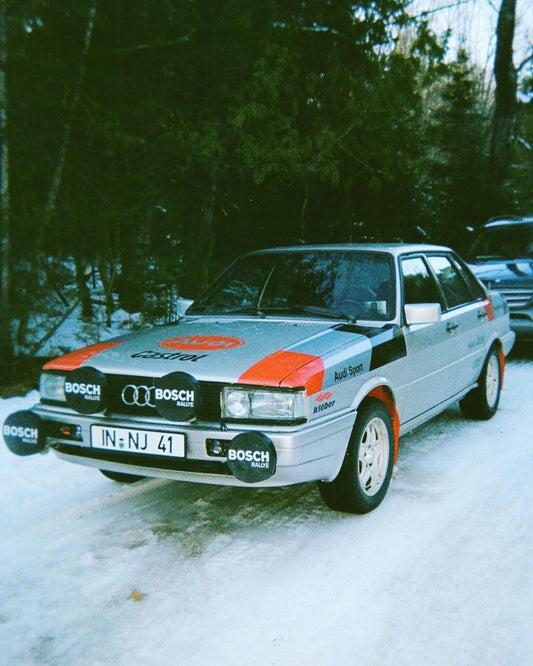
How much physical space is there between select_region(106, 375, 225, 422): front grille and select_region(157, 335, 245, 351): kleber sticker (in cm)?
37

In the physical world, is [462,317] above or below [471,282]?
below

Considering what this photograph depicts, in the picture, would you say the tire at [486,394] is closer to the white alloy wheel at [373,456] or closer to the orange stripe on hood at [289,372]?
the white alloy wheel at [373,456]

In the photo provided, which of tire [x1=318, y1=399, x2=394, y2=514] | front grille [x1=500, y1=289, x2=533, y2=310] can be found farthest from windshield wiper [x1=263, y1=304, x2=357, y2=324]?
front grille [x1=500, y1=289, x2=533, y2=310]

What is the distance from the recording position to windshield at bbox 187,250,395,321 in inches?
181

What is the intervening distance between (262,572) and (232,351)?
1134 millimetres

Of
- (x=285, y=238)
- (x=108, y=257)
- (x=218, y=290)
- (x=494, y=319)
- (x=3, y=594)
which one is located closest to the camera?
(x=3, y=594)

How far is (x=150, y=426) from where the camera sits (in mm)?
3633

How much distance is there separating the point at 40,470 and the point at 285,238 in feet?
27.3

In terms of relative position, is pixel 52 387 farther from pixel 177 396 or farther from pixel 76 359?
pixel 177 396

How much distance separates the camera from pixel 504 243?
10227 millimetres

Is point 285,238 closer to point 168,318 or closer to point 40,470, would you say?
point 168,318

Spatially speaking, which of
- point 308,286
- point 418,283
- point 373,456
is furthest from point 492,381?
point 373,456

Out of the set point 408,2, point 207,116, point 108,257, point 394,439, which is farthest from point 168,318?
point 408,2

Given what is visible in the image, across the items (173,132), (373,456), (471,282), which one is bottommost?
(373,456)
